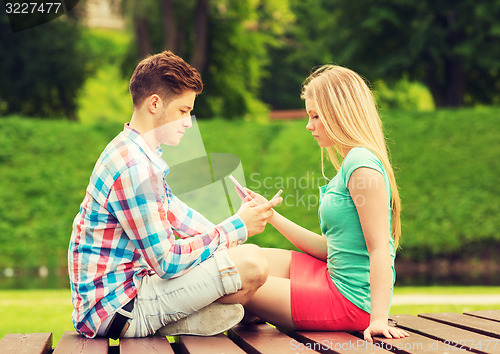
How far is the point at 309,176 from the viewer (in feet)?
41.3

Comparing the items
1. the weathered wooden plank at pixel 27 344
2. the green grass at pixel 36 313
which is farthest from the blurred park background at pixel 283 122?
the weathered wooden plank at pixel 27 344

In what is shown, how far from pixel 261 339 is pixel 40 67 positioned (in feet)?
56.8

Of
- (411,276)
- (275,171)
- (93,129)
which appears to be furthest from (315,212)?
(93,129)

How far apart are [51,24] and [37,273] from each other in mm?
9809

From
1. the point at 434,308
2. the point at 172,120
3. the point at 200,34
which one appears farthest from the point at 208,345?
the point at 200,34

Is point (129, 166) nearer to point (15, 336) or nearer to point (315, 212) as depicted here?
point (15, 336)

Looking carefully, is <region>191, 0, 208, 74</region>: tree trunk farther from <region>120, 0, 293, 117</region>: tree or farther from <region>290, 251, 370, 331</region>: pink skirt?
<region>290, 251, 370, 331</region>: pink skirt

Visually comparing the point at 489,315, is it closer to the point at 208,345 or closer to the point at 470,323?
the point at 470,323

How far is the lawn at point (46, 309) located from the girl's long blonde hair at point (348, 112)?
2.72 meters

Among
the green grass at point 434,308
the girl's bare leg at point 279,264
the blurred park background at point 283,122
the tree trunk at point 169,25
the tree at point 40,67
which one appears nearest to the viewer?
the girl's bare leg at point 279,264

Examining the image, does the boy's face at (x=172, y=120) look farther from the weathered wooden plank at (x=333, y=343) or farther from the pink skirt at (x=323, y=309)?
the weathered wooden plank at (x=333, y=343)

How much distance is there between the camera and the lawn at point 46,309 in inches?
180

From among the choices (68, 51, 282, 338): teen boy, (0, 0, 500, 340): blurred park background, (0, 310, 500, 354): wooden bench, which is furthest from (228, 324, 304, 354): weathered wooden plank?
(0, 0, 500, 340): blurred park background

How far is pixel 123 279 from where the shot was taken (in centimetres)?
251
